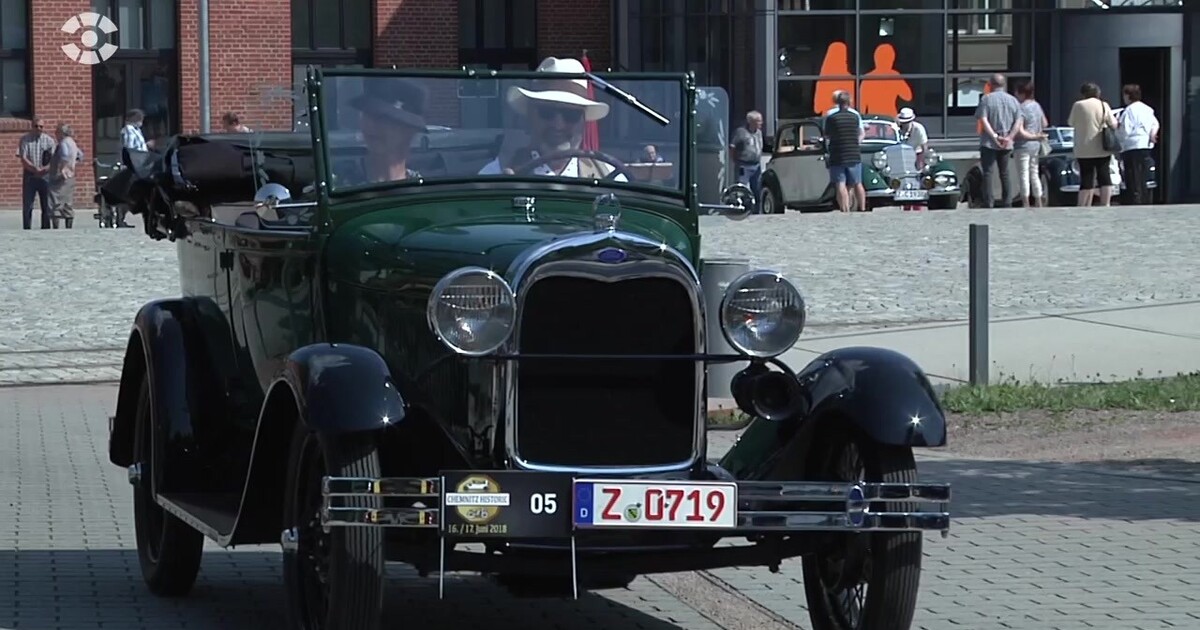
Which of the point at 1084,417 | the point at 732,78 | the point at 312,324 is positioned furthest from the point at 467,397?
the point at 732,78

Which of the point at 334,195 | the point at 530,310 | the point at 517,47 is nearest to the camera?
the point at 530,310

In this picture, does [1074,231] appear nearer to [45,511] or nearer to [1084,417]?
[1084,417]

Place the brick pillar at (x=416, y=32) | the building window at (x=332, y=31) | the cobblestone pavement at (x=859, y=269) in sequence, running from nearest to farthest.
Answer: the cobblestone pavement at (x=859, y=269), the building window at (x=332, y=31), the brick pillar at (x=416, y=32)

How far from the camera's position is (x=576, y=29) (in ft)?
135

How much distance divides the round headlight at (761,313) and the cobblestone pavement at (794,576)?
134cm

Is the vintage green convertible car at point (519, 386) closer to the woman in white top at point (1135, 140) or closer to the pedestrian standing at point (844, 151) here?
the pedestrian standing at point (844, 151)

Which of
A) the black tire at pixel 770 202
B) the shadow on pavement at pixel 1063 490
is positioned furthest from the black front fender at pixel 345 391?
the black tire at pixel 770 202

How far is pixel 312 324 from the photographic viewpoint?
6.43m

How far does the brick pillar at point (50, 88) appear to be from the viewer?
36.7 metres

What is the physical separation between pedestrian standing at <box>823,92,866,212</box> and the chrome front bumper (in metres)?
21.9

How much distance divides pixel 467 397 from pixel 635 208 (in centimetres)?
104

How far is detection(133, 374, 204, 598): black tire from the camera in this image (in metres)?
7.10

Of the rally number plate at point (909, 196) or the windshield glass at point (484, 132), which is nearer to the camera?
the windshield glass at point (484, 132)

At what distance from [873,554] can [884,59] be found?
107 ft
